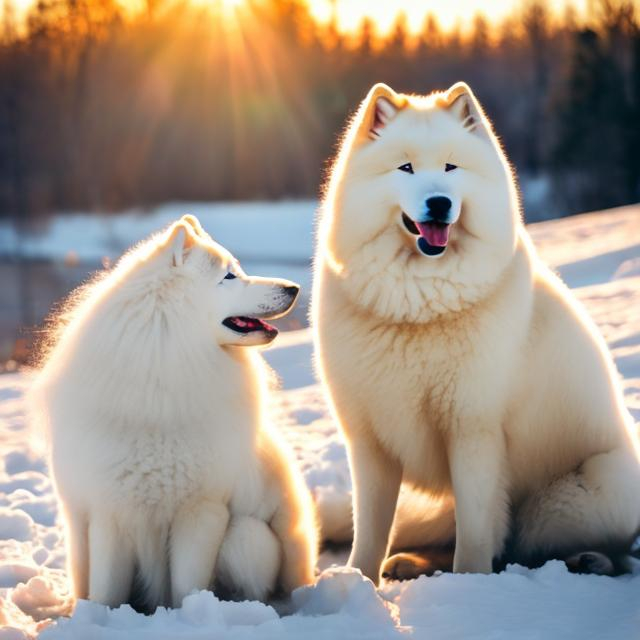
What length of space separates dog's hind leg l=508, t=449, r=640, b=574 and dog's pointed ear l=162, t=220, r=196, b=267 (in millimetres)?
1712

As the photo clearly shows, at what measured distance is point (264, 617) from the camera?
2988 millimetres

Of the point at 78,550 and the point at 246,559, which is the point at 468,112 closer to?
the point at 246,559

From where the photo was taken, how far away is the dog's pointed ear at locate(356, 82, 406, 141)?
3473mm

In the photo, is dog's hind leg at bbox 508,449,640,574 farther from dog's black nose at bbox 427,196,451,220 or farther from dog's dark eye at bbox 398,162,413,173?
dog's dark eye at bbox 398,162,413,173

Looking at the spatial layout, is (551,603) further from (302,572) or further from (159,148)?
(159,148)

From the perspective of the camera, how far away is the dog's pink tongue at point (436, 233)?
3.26 meters

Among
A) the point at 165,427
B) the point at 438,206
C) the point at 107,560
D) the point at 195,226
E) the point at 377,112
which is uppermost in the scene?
the point at 377,112

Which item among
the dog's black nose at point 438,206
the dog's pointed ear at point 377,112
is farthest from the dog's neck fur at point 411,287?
the dog's pointed ear at point 377,112

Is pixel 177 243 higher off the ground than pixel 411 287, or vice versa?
pixel 177 243

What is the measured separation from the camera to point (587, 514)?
11.8 ft

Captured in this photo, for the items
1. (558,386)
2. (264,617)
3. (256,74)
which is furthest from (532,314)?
(256,74)

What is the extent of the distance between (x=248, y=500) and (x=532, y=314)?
1.31 meters

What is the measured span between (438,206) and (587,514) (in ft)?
4.52

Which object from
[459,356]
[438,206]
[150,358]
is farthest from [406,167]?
[150,358]
